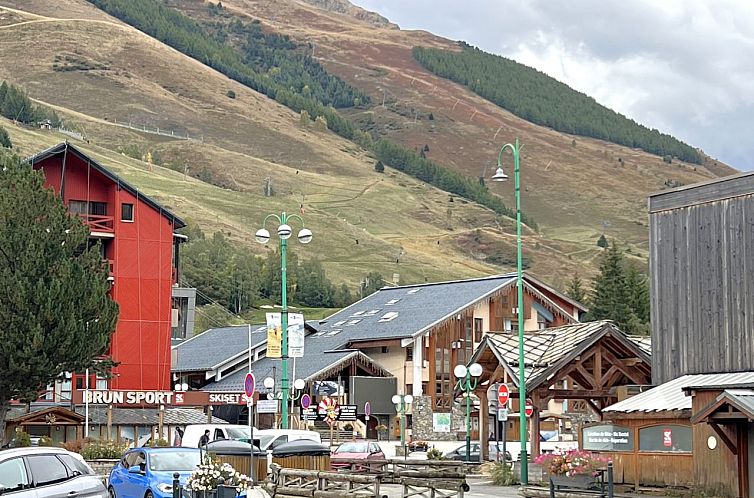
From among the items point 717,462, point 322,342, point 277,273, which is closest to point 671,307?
point 717,462

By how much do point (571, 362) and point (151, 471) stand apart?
16.8m

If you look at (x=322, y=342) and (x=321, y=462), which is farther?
(x=322, y=342)

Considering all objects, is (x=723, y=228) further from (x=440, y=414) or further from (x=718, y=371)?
(x=440, y=414)

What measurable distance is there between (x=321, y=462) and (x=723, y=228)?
44.4 ft

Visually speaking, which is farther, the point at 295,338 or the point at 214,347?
the point at 214,347

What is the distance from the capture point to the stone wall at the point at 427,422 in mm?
71625

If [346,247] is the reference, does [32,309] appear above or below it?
below

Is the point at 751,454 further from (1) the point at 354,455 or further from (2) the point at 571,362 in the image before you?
(1) the point at 354,455

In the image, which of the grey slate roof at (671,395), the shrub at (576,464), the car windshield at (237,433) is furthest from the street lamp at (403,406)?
the shrub at (576,464)

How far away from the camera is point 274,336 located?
144 feet

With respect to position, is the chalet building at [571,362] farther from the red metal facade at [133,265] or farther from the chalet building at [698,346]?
the red metal facade at [133,265]

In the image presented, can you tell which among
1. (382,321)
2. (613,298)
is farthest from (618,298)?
(382,321)

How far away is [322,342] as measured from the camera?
76.2 metres

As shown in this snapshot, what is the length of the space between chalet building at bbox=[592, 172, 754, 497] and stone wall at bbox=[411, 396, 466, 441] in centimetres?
3502
